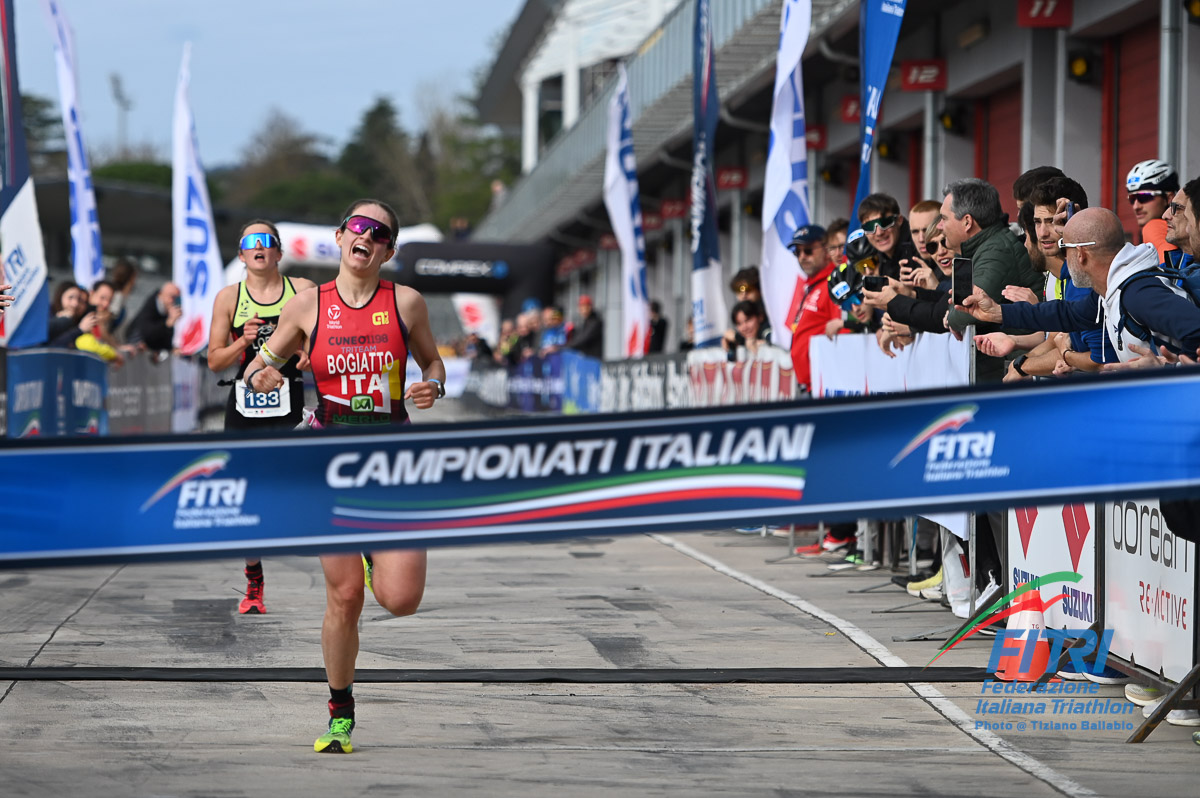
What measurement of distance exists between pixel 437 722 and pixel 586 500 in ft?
6.79

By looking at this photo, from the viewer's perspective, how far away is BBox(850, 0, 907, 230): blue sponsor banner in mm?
11398

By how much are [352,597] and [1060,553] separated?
10.7 ft

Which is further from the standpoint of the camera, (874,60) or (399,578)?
(874,60)

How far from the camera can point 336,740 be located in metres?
6.07

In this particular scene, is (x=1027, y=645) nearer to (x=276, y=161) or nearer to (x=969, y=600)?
(x=969, y=600)

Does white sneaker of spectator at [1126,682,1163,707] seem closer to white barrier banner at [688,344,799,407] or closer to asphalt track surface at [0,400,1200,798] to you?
asphalt track surface at [0,400,1200,798]

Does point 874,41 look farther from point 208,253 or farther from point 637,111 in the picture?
point 637,111

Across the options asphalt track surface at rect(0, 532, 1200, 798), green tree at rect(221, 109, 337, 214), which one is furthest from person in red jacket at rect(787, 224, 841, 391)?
green tree at rect(221, 109, 337, 214)

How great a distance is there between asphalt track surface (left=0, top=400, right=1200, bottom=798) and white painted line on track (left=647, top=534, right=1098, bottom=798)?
0.02m

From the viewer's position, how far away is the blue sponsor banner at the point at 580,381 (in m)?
24.7

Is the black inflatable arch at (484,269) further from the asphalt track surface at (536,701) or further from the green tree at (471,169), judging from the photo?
the green tree at (471,169)

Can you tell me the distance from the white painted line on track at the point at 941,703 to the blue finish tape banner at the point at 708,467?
4.04 feet

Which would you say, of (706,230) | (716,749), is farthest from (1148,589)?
(706,230)

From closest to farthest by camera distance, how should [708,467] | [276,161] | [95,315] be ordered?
[708,467], [95,315], [276,161]
